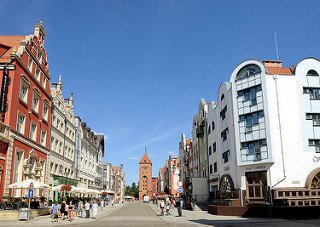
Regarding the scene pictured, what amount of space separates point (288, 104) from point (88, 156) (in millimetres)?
46135

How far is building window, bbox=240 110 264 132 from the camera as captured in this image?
103ft

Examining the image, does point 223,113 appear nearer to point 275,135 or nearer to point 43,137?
point 275,135

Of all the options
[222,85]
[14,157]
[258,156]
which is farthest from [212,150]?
[14,157]

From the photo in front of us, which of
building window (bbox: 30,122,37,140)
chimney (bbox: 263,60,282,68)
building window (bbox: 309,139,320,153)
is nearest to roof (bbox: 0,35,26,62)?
building window (bbox: 30,122,37,140)

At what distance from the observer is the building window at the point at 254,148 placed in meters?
30.6

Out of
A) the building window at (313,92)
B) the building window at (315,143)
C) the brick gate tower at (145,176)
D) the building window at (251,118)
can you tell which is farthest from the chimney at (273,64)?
the brick gate tower at (145,176)

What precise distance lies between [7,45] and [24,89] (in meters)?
4.58

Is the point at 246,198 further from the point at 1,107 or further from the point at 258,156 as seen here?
the point at 1,107

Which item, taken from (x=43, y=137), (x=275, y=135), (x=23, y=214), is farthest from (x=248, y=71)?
(x=43, y=137)

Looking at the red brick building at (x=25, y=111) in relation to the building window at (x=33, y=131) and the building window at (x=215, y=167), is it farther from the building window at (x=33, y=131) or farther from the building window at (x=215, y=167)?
the building window at (x=215, y=167)

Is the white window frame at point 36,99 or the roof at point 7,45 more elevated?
the roof at point 7,45

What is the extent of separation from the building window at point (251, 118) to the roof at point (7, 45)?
23805 millimetres

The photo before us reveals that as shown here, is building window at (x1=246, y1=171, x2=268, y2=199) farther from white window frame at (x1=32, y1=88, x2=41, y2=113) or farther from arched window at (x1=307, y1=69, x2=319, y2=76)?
white window frame at (x1=32, y1=88, x2=41, y2=113)

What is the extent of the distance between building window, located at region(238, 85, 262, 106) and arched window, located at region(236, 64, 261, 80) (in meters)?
1.62
